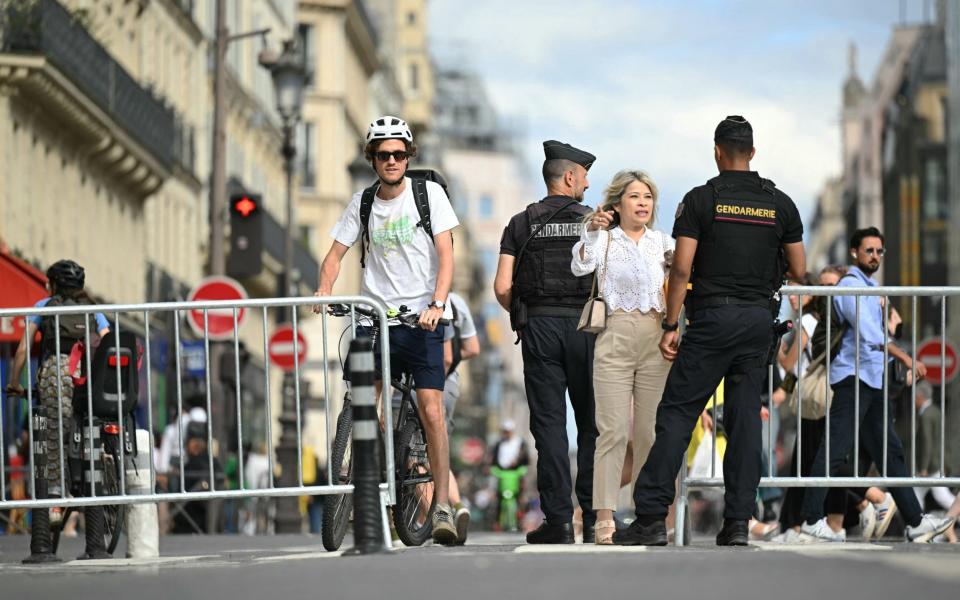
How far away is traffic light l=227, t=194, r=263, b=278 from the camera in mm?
26875

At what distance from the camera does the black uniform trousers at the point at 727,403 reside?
12633 mm

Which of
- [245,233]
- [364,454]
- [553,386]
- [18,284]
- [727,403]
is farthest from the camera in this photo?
[245,233]

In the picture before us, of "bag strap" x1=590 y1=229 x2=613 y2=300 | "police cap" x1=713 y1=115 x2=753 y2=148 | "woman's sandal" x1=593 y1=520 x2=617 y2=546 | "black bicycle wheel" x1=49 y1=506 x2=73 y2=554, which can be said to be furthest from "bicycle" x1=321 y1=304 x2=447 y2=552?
"black bicycle wheel" x1=49 y1=506 x2=73 y2=554

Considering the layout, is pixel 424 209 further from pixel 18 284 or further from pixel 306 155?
pixel 306 155

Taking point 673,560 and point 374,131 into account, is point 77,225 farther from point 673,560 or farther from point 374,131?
point 673,560

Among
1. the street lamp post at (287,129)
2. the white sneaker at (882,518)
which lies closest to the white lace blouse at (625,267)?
the white sneaker at (882,518)

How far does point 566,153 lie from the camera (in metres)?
13.9

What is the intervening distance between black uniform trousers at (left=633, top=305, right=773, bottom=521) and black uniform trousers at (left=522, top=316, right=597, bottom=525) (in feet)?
2.69

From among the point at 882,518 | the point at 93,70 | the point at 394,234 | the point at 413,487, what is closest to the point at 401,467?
the point at 413,487

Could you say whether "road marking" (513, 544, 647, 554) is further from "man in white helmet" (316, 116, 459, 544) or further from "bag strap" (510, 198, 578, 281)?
"bag strap" (510, 198, 578, 281)

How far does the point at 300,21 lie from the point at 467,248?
71.8 metres

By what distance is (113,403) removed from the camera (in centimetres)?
1375

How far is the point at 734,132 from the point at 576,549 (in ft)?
7.34

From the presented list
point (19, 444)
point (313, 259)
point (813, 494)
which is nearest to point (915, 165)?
point (313, 259)
